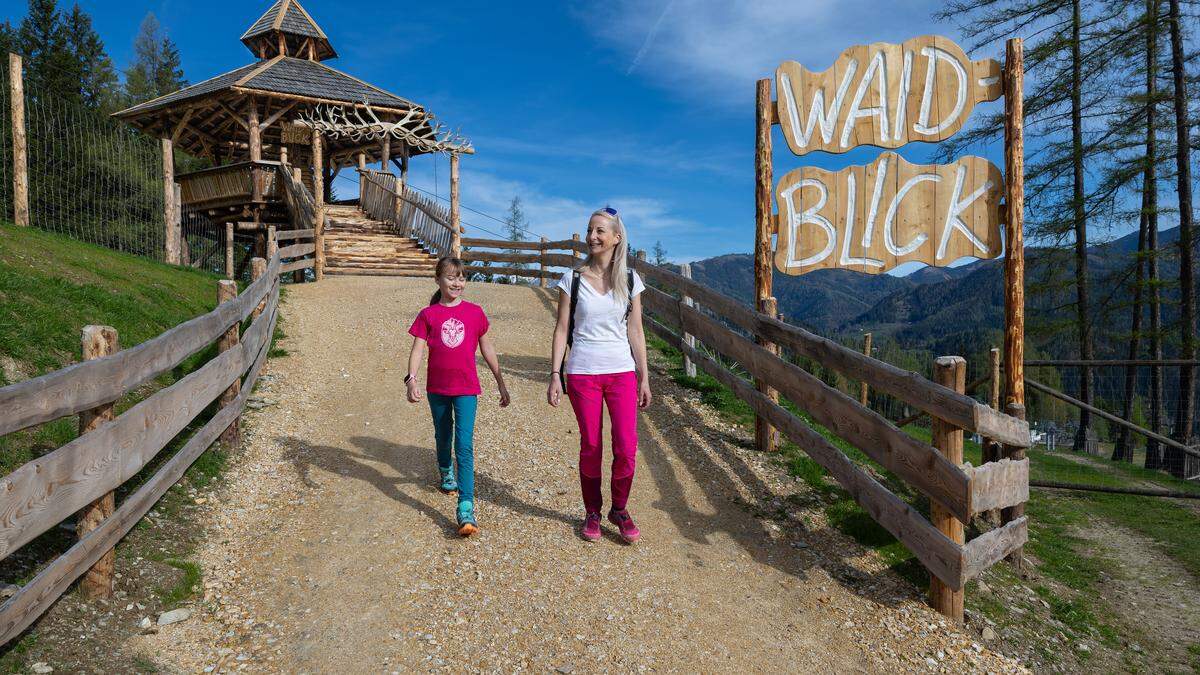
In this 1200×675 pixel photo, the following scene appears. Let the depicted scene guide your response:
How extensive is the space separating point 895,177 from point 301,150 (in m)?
26.8

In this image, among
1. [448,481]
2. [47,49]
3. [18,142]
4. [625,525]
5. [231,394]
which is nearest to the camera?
[625,525]

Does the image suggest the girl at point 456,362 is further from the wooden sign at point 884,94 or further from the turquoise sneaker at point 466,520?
the wooden sign at point 884,94

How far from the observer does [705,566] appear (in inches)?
184

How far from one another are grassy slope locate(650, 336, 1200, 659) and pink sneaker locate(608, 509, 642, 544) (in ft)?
5.45

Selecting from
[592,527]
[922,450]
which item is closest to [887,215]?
[922,450]

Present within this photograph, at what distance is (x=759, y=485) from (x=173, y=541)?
14.1ft

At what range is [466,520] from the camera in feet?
15.8

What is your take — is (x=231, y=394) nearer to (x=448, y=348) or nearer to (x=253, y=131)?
(x=448, y=348)

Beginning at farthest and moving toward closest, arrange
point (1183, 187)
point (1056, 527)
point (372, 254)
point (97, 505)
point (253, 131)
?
1. point (253, 131)
2. point (372, 254)
3. point (1183, 187)
4. point (1056, 527)
5. point (97, 505)

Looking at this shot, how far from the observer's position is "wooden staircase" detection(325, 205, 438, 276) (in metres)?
17.2

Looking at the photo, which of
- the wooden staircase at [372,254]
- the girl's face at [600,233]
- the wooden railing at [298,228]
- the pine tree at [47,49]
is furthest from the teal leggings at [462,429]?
the pine tree at [47,49]

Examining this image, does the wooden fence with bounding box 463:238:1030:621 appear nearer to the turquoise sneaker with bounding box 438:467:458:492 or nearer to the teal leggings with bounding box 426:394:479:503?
the teal leggings with bounding box 426:394:479:503

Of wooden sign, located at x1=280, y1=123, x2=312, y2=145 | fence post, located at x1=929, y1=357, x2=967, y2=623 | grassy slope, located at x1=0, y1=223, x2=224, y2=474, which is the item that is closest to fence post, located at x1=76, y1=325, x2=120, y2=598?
grassy slope, located at x1=0, y1=223, x2=224, y2=474

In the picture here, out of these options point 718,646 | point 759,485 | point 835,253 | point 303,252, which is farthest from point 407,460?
point 303,252
